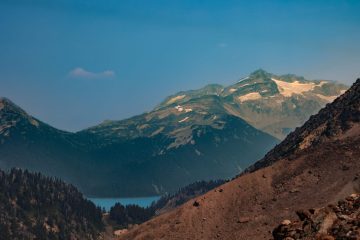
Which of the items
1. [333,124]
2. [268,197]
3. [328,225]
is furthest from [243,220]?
[328,225]

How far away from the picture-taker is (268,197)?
119 metres

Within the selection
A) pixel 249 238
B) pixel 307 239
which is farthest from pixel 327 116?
pixel 307 239

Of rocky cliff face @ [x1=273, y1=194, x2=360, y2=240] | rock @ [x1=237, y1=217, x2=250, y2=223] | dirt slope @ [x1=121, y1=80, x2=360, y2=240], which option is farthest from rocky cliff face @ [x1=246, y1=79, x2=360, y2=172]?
rocky cliff face @ [x1=273, y1=194, x2=360, y2=240]

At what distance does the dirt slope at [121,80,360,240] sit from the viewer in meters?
109

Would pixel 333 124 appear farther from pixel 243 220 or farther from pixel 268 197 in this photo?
pixel 243 220

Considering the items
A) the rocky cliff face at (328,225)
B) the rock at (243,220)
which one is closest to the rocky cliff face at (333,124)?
the rock at (243,220)

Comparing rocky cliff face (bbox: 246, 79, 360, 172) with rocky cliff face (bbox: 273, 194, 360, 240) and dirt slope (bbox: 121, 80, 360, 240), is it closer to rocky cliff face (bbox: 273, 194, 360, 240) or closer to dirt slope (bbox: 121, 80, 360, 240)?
dirt slope (bbox: 121, 80, 360, 240)

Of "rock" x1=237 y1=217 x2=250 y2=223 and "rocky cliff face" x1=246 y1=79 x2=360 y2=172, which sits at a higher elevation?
"rocky cliff face" x1=246 y1=79 x2=360 y2=172

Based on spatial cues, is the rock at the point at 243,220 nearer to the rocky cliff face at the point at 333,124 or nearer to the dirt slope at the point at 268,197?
the dirt slope at the point at 268,197

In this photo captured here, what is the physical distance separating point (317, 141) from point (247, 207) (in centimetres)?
4158

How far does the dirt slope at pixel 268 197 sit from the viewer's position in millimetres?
109250

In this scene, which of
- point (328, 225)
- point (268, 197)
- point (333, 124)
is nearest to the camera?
point (328, 225)

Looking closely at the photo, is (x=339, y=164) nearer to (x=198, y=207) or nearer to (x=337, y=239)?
(x=198, y=207)

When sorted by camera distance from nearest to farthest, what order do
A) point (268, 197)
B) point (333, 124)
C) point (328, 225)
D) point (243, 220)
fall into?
point (328, 225) < point (243, 220) < point (268, 197) < point (333, 124)
